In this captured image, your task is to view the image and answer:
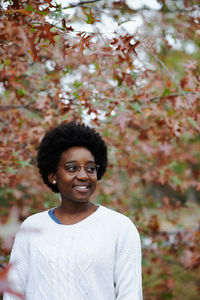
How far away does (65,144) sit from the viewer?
2443mm

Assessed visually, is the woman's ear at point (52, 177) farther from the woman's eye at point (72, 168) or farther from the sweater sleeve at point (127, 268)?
the sweater sleeve at point (127, 268)

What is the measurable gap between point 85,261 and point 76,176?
48 centimetres

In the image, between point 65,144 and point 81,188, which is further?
point 65,144

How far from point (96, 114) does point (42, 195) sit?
232cm

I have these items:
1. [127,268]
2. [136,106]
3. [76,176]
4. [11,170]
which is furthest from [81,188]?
[136,106]

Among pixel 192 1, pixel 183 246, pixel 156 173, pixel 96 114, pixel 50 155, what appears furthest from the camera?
pixel 183 246

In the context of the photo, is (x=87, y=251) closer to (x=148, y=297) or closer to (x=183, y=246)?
(x=183, y=246)

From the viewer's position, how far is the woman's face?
2.29 meters

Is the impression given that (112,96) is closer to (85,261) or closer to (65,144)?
(65,144)

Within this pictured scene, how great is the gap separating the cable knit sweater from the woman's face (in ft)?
0.48

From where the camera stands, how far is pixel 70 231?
2.20 metres

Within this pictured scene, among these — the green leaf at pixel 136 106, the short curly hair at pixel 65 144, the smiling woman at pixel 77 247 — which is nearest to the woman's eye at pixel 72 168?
the smiling woman at pixel 77 247

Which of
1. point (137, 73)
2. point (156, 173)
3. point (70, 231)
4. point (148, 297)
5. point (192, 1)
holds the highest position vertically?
point (192, 1)

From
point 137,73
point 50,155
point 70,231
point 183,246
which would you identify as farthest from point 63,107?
point 183,246
